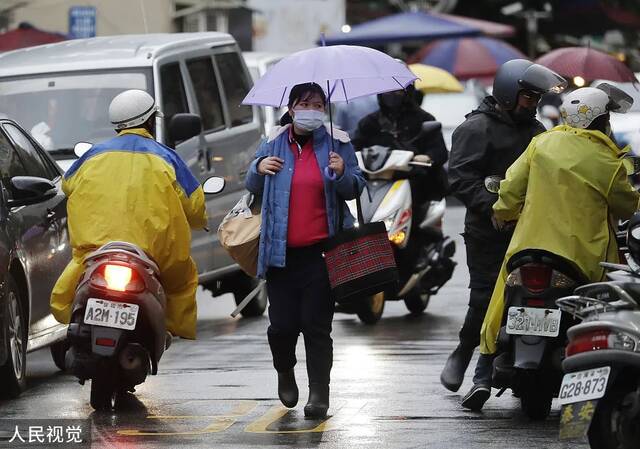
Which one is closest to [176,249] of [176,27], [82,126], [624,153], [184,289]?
[184,289]

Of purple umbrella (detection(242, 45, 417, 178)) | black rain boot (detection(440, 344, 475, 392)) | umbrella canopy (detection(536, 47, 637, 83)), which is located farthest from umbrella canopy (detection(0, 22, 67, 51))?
black rain boot (detection(440, 344, 475, 392))

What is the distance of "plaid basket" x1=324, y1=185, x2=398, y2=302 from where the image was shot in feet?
30.8

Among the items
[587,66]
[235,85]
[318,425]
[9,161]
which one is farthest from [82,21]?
[318,425]

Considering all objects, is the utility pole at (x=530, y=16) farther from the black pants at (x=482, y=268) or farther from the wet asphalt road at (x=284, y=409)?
the black pants at (x=482, y=268)

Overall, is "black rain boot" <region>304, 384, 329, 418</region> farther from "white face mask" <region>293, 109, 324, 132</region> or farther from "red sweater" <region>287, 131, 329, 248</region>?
"white face mask" <region>293, 109, 324, 132</region>

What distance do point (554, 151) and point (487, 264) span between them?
1243 millimetres

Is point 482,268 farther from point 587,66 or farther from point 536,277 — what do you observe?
point 587,66

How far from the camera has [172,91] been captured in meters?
14.2

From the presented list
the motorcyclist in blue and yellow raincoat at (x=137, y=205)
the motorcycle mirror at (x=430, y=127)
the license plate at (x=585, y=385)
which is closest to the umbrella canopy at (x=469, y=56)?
the motorcycle mirror at (x=430, y=127)

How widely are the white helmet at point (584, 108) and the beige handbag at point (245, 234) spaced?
5.45 ft

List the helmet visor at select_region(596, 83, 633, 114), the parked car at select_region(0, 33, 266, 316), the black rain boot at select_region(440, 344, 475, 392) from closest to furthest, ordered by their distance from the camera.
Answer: the helmet visor at select_region(596, 83, 633, 114), the black rain boot at select_region(440, 344, 475, 392), the parked car at select_region(0, 33, 266, 316)

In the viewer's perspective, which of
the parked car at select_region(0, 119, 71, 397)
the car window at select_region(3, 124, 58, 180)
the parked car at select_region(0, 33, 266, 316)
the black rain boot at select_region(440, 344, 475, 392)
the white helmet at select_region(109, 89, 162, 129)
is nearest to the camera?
the white helmet at select_region(109, 89, 162, 129)

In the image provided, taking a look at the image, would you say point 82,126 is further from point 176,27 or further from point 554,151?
point 176,27

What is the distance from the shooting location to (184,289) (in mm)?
9984
